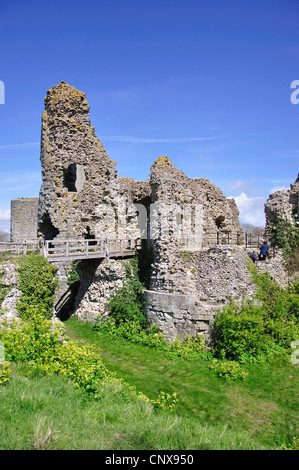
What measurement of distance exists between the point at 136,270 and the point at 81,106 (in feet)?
32.3

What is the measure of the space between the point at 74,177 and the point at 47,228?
344 centimetres

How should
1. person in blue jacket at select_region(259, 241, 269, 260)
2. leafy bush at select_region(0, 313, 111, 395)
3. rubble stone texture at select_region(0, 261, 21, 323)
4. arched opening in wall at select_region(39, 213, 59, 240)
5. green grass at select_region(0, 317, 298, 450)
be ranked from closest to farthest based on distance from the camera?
green grass at select_region(0, 317, 298, 450)
leafy bush at select_region(0, 313, 111, 395)
rubble stone texture at select_region(0, 261, 21, 323)
person in blue jacket at select_region(259, 241, 269, 260)
arched opening in wall at select_region(39, 213, 59, 240)

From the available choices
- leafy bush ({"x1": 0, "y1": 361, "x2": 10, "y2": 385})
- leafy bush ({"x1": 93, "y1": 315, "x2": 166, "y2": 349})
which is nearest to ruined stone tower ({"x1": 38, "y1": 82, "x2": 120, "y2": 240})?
leafy bush ({"x1": 93, "y1": 315, "x2": 166, "y2": 349})

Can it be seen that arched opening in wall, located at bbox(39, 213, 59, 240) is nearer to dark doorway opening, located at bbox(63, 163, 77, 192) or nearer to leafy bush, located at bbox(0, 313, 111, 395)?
dark doorway opening, located at bbox(63, 163, 77, 192)

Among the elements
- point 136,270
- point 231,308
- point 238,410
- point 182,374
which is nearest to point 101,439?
point 238,410

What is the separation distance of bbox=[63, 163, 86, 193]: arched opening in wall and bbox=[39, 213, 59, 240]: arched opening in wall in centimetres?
212

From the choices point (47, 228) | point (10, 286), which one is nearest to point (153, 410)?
point (10, 286)

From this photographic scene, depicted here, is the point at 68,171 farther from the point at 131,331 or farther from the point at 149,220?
the point at 131,331

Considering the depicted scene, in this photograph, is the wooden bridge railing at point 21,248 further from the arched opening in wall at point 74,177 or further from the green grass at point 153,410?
the green grass at point 153,410

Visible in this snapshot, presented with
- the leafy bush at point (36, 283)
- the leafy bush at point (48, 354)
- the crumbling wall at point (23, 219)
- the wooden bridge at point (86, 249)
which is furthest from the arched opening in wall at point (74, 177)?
the crumbling wall at point (23, 219)

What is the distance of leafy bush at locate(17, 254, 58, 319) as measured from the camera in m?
11.9
